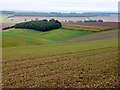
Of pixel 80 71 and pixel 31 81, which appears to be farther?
pixel 80 71

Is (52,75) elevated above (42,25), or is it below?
below

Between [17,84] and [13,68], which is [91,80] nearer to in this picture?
[17,84]

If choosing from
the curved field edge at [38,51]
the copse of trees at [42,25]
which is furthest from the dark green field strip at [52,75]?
the copse of trees at [42,25]

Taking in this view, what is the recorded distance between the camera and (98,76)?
1808 cm

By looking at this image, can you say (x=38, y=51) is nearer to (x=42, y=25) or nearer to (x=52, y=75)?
(x=52, y=75)

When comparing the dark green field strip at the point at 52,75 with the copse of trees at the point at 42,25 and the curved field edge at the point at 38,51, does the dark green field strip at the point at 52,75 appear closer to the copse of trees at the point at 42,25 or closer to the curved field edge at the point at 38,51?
the curved field edge at the point at 38,51

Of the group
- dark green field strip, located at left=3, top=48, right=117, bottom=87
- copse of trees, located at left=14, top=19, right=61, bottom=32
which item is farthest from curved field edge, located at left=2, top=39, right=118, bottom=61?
copse of trees, located at left=14, top=19, right=61, bottom=32

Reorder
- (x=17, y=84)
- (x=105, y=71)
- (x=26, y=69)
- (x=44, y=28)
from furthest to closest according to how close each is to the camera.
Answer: (x=44, y=28) → (x=26, y=69) → (x=105, y=71) → (x=17, y=84)

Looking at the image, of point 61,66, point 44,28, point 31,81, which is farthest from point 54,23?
point 31,81

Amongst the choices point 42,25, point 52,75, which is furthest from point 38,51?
point 42,25

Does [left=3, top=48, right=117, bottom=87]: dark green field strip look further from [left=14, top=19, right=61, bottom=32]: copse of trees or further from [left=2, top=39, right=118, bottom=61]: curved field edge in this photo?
[left=14, top=19, right=61, bottom=32]: copse of trees

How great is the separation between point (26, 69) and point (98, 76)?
21.0 feet

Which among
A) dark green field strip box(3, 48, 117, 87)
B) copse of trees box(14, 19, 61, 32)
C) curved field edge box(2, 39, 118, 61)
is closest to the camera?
dark green field strip box(3, 48, 117, 87)

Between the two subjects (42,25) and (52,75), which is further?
(42,25)
